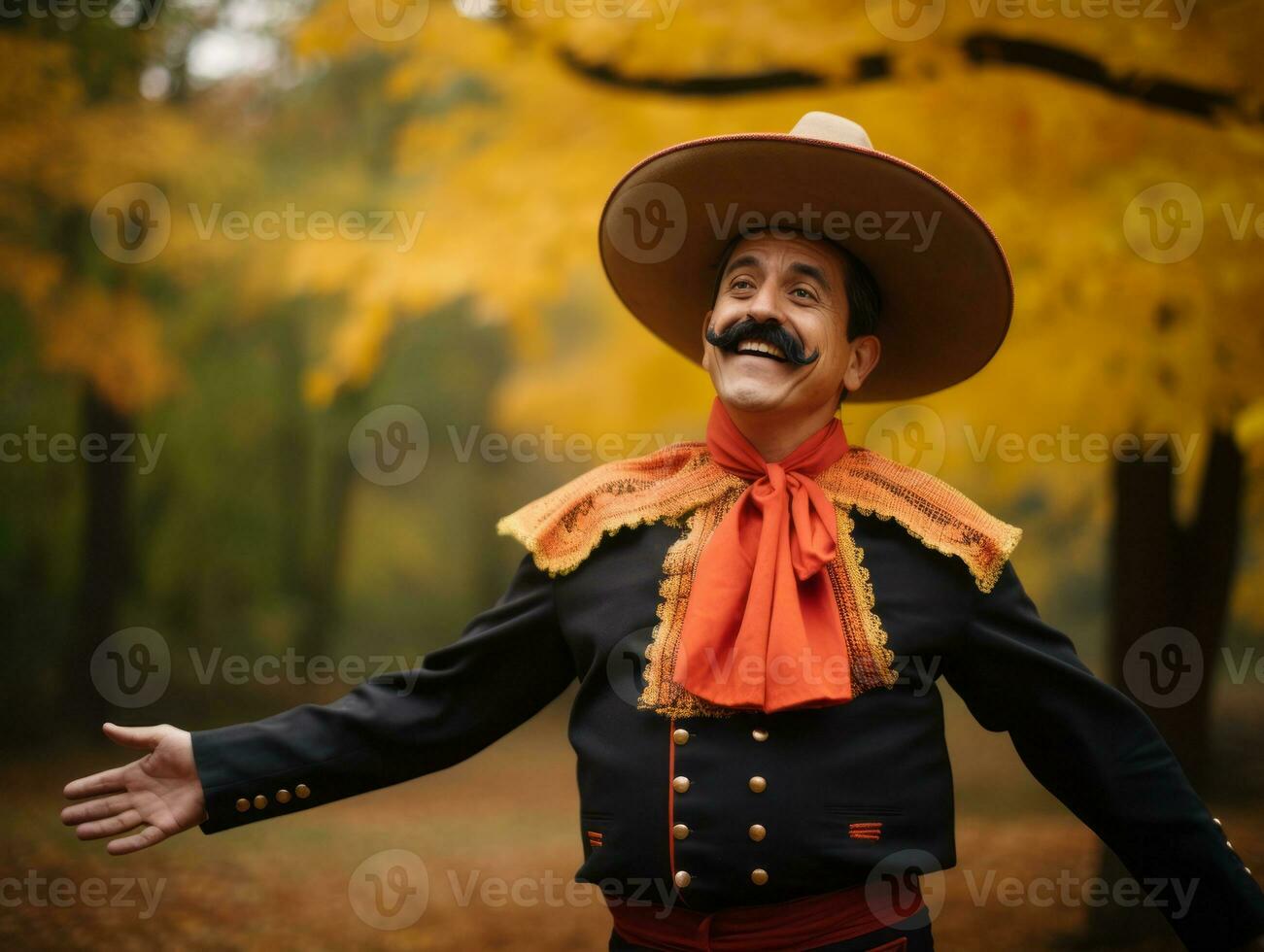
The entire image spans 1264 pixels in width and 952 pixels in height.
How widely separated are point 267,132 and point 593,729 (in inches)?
363

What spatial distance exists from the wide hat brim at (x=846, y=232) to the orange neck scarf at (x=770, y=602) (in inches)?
17.5

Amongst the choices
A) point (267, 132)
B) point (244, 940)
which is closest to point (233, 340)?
point (267, 132)

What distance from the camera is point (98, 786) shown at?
2.32 meters

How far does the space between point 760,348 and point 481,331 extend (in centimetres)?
1076

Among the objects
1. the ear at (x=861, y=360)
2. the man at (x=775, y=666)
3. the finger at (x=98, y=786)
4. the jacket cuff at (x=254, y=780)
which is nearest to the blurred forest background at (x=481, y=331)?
the ear at (x=861, y=360)

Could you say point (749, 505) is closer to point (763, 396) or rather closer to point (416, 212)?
point (763, 396)

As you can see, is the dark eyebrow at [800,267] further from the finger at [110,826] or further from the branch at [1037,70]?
the branch at [1037,70]

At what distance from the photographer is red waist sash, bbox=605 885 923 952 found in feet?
7.21

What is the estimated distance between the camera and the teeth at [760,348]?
2.32 meters

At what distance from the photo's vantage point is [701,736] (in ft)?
7.36

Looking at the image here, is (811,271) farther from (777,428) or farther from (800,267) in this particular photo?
(777,428)

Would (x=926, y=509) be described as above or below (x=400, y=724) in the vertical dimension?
above

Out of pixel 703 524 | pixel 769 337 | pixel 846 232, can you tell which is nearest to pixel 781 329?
pixel 769 337

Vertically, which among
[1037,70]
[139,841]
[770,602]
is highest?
[1037,70]
